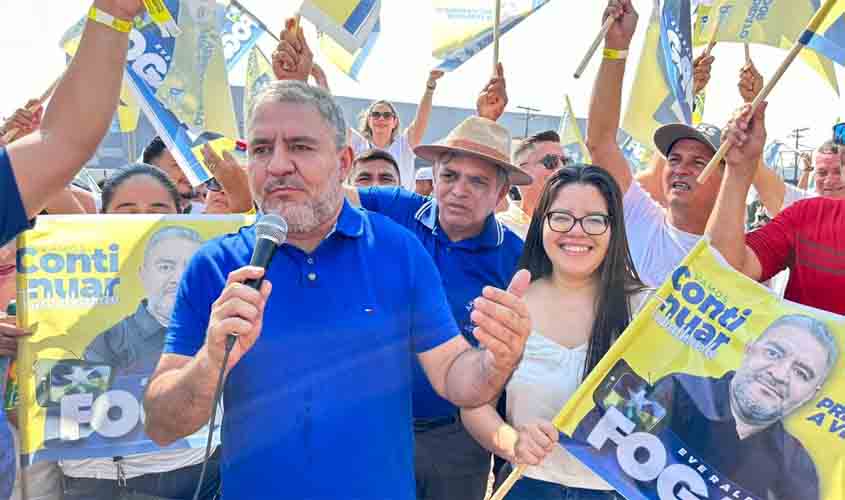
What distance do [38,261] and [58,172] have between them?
1.65m

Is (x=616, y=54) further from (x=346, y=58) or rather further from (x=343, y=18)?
(x=346, y=58)

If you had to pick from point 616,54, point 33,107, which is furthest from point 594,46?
point 33,107

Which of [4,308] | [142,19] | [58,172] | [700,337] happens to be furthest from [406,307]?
[142,19]

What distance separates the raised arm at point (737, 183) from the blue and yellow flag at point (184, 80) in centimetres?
263

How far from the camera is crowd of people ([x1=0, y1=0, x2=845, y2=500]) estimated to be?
5.99 ft

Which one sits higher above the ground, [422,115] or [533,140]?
[422,115]

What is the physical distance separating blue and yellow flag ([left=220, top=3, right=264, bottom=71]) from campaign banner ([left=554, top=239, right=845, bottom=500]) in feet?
17.5

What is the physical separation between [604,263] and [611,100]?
1.12m

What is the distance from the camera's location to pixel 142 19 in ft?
14.6

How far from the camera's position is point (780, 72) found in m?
3.11

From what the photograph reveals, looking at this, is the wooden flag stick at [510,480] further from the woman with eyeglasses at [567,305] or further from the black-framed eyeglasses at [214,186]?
the black-framed eyeglasses at [214,186]

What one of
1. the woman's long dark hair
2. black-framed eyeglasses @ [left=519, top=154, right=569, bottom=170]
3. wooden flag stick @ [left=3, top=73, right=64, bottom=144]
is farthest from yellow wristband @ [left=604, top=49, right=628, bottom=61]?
wooden flag stick @ [left=3, top=73, right=64, bottom=144]

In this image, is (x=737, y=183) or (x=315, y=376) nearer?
(x=315, y=376)

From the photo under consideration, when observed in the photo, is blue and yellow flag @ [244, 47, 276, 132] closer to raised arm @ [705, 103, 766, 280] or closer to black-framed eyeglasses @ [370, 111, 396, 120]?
black-framed eyeglasses @ [370, 111, 396, 120]
